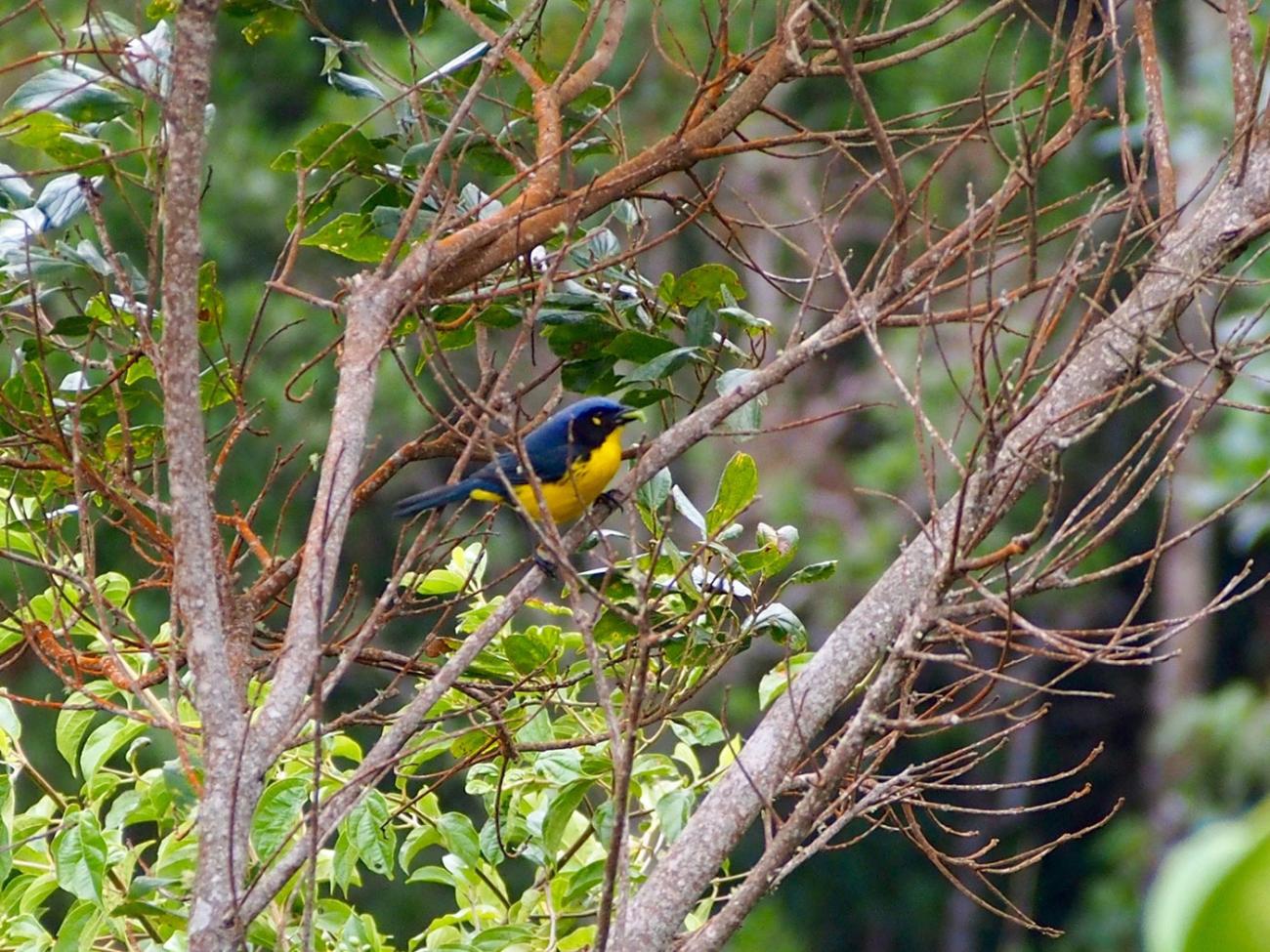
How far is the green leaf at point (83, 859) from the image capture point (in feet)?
8.44

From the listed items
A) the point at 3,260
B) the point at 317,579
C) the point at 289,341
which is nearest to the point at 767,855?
the point at 317,579

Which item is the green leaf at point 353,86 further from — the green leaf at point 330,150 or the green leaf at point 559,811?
the green leaf at point 559,811

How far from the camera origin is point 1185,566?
12414 millimetres

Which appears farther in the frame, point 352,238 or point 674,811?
point 352,238

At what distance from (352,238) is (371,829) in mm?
1212

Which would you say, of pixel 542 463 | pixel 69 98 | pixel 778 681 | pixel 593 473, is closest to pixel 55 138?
pixel 69 98

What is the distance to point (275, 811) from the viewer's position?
2.62m

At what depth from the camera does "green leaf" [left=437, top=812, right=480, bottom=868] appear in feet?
9.73

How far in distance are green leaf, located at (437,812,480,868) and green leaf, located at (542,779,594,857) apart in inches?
5.6

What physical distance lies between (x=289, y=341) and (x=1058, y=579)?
9834 mm

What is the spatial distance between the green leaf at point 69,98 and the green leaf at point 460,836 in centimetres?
150

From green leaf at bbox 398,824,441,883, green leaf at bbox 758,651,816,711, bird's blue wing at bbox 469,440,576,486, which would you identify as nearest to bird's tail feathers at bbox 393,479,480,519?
bird's blue wing at bbox 469,440,576,486

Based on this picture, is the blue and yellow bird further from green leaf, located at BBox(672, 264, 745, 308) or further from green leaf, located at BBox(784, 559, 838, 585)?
green leaf, located at BBox(784, 559, 838, 585)

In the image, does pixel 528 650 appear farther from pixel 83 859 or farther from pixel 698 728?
pixel 83 859
